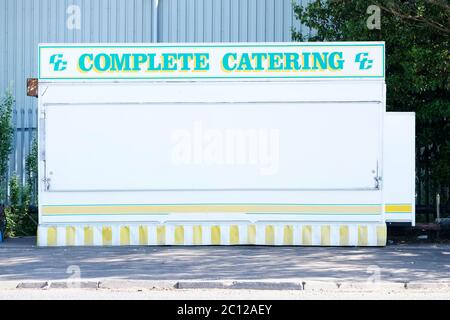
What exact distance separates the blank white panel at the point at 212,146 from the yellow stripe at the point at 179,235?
→ 0.74 m

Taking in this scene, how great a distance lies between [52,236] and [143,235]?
1.63 m

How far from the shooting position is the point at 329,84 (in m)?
13.7

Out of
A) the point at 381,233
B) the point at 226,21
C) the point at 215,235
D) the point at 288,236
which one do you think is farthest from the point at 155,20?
the point at 381,233

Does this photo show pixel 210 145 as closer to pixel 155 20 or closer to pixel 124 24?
pixel 155 20

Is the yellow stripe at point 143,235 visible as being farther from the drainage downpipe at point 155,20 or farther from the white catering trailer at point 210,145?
the drainage downpipe at point 155,20

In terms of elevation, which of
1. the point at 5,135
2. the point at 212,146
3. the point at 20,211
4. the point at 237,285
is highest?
the point at 5,135

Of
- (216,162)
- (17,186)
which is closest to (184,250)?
(216,162)

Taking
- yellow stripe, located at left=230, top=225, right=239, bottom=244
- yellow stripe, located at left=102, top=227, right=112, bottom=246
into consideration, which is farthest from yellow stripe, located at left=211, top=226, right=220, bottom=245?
yellow stripe, located at left=102, top=227, right=112, bottom=246

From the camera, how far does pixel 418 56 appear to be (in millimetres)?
15070

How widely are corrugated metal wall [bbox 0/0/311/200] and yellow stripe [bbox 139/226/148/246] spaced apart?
9.01 m

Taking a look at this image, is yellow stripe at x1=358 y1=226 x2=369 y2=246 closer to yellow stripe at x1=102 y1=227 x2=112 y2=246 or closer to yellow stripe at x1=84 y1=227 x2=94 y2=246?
yellow stripe at x1=102 y1=227 x2=112 y2=246

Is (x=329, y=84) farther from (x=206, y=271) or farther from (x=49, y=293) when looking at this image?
(x=49, y=293)

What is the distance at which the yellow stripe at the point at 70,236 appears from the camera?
1385 cm

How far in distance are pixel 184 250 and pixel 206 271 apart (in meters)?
2.20
